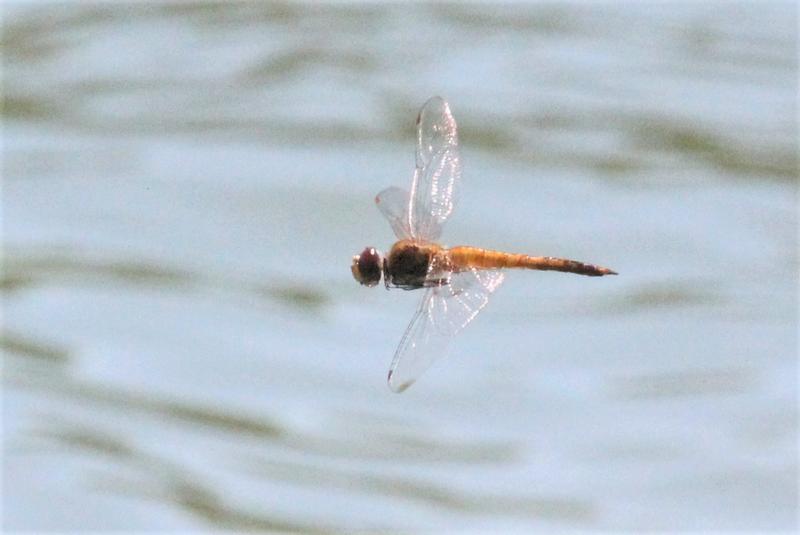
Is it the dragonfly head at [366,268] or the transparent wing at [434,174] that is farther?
the transparent wing at [434,174]

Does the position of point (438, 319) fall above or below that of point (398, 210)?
below

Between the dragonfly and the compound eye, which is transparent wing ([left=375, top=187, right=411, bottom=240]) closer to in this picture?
the dragonfly

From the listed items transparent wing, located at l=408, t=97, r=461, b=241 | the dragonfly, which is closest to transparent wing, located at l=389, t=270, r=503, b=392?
the dragonfly

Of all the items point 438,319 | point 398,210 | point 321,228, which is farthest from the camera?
point 321,228

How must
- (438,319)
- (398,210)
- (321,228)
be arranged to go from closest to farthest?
(438,319) < (398,210) < (321,228)

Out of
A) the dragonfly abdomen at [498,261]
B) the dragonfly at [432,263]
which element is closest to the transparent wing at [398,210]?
the dragonfly at [432,263]

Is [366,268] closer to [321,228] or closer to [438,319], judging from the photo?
[438,319]

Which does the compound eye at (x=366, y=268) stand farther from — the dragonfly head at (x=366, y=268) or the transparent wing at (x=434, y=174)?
the transparent wing at (x=434, y=174)

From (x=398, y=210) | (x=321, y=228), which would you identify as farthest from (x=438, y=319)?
(x=321, y=228)
